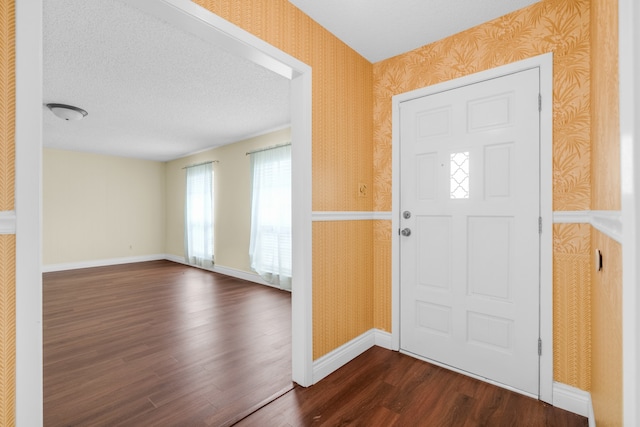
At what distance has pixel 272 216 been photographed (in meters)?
4.71

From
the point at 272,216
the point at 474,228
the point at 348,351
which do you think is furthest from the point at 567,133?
the point at 272,216

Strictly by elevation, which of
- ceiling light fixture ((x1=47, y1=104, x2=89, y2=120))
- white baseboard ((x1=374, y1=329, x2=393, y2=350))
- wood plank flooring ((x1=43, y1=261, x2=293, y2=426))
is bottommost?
wood plank flooring ((x1=43, y1=261, x2=293, y2=426))

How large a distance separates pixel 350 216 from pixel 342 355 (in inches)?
43.2

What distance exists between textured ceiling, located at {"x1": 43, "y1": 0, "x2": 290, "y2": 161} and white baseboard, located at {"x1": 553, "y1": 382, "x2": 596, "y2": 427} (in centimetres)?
331

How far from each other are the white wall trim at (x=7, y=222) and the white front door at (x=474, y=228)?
2235 mm

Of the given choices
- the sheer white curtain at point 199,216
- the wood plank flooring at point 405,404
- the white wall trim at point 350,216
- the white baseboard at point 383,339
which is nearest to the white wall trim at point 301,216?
the white wall trim at point 350,216

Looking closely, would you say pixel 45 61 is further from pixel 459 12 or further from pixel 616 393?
pixel 616 393

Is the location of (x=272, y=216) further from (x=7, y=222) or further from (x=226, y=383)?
(x=7, y=222)

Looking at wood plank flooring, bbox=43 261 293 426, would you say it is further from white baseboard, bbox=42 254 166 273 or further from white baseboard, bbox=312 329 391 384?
white baseboard, bbox=42 254 166 273

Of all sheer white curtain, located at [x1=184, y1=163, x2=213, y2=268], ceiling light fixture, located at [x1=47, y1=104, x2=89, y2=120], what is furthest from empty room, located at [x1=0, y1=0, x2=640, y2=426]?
sheer white curtain, located at [x1=184, y1=163, x2=213, y2=268]

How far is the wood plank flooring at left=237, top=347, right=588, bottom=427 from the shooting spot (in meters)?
1.60

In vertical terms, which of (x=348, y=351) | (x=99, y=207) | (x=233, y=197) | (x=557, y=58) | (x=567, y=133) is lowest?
(x=348, y=351)

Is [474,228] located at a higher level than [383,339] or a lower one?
higher

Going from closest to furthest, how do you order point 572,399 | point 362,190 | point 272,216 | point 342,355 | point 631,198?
point 631,198 → point 572,399 → point 342,355 → point 362,190 → point 272,216
